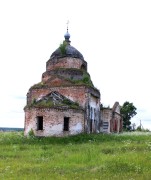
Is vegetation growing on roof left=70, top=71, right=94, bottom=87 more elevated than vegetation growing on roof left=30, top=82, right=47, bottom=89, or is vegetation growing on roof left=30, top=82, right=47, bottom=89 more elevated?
vegetation growing on roof left=70, top=71, right=94, bottom=87

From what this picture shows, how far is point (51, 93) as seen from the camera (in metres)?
32.7

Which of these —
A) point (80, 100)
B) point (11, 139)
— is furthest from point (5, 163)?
point (80, 100)

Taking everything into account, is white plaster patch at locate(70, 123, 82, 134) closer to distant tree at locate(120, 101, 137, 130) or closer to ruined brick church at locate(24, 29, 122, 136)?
ruined brick church at locate(24, 29, 122, 136)

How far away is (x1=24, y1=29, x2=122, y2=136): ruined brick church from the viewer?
30.5 m

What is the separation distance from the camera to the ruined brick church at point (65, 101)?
100.0 feet

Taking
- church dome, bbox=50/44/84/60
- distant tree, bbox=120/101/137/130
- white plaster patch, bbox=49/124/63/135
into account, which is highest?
church dome, bbox=50/44/84/60

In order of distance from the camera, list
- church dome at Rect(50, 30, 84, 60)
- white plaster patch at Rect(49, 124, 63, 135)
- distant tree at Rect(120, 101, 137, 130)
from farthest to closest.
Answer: distant tree at Rect(120, 101, 137, 130)
church dome at Rect(50, 30, 84, 60)
white plaster patch at Rect(49, 124, 63, 135)

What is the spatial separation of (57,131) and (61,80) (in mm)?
5636

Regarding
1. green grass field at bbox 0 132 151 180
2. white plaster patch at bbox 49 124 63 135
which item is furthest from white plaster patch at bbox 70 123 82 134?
green grass field at bbox 0 132 151 180

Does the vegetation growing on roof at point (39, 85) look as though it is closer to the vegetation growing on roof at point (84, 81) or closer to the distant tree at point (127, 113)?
the vegetation growing on roof at point (84, 81)

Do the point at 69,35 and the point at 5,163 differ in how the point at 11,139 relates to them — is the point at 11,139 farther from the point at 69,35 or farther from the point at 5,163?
the point at 69,35

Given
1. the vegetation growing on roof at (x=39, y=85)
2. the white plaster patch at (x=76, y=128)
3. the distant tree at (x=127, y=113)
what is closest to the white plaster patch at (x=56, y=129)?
the white plaster patch at (x=76, y=128)

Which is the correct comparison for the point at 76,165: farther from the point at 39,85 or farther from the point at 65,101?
the point at 39,85

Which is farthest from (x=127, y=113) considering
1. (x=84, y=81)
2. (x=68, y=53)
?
(x=84, y=81)
